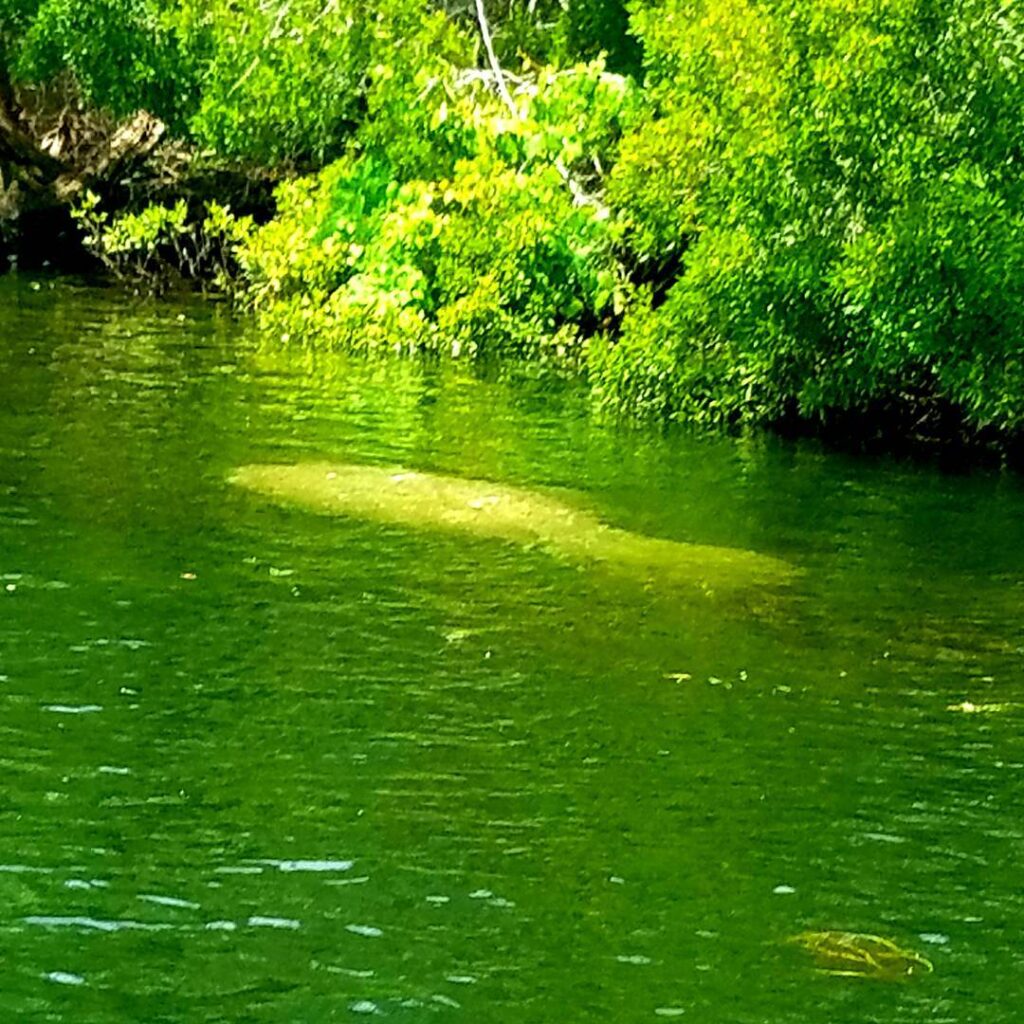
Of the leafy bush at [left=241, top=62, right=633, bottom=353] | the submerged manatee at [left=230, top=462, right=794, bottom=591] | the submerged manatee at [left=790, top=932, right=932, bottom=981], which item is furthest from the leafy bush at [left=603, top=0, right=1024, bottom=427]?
the submerged manatee at [left=790, top=932, right=932, bottom=981]

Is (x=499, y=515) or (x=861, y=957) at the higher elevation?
(x=499, y=515)

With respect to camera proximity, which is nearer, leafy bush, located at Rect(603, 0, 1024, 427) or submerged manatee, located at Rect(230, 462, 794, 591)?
submerged manatee, located at Rect(230, 462, 794, 591)

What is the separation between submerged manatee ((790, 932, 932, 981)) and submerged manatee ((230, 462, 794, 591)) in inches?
223

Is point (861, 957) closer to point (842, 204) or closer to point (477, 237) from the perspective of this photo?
point (842, 204)

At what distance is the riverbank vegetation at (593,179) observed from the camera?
699 inches

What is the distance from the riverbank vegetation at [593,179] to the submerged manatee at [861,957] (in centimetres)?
1138

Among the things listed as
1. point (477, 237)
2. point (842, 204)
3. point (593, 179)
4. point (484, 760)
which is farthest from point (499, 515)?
point (593, 179)

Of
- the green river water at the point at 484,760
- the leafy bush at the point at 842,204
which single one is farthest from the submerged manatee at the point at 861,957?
the leafy bush at the point at 842,204

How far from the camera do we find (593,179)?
25.2 m

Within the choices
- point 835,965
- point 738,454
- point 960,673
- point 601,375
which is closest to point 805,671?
point 960,673

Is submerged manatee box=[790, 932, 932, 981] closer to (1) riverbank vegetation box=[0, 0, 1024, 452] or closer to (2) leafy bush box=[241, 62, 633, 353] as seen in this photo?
(1) riverbank vegetation box=[0, 0, 1024, 452]

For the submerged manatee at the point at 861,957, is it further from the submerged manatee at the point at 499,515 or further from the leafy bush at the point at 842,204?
the leafy bush at the point at 842,204

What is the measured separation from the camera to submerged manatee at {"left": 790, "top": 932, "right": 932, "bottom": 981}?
21.8 feet

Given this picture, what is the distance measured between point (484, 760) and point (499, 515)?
19.5ft
